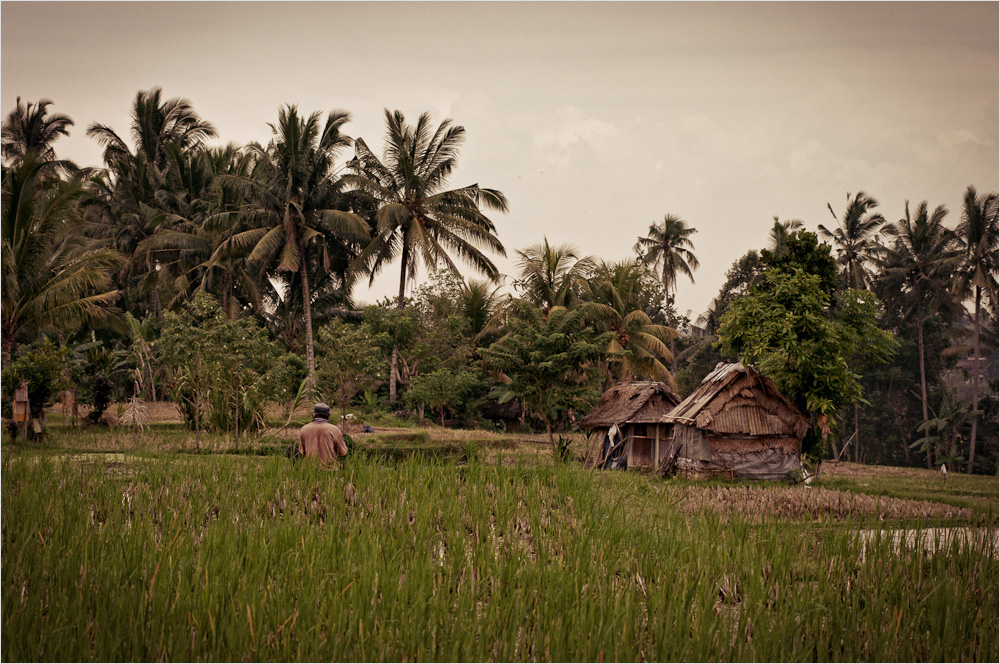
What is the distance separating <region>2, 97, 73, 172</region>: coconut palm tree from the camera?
2525cm

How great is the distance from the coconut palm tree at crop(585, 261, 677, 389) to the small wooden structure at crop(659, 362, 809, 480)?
773 centimetres

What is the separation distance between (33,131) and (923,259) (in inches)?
1300

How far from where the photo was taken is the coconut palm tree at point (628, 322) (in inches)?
818

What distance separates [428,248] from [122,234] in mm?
11998

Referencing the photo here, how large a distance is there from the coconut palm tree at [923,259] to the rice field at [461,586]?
22.5 meters

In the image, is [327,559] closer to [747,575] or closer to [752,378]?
[747,575]

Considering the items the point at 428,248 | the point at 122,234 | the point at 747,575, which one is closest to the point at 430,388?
the point at 428,248

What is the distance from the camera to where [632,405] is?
48.0ft

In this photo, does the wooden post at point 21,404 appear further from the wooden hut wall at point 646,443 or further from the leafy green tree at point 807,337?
the leafy green tree at point 807,337

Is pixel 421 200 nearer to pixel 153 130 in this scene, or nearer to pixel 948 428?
pixel 153 130

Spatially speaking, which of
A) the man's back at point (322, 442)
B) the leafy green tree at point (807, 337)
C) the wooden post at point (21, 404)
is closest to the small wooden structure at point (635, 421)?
the leafy green tree at point (807, 337)

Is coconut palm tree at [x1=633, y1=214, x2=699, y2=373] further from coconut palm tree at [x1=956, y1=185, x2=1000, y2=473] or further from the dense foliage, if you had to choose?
coconut palm tree at [x1=956, y1=185, x2=1000, y2=473]

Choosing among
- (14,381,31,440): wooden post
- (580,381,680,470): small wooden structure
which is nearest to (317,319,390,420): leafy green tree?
(580,381,680,470): small wooden structure

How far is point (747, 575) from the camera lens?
3477mm
